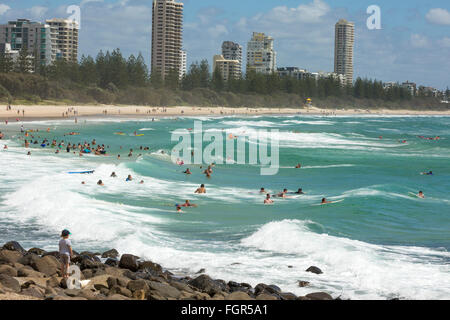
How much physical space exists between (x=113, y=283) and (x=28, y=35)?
584 ft

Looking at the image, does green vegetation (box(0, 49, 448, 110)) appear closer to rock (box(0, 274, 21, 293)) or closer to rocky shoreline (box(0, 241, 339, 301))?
rocky shoreline (box(0, 241, 339, 301))

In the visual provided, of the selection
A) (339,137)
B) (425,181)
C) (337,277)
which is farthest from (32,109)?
(337,277)

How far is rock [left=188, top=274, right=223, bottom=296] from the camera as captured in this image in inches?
445

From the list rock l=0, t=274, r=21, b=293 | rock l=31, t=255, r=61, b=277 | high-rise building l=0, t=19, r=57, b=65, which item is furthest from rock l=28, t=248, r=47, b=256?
high-rise building l=0, t=19, r=57, b=65

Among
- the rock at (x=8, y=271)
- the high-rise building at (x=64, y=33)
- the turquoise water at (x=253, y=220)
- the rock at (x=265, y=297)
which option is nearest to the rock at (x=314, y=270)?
the turquoise water at (x=253, y=220)

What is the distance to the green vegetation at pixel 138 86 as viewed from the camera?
104438 millimetres

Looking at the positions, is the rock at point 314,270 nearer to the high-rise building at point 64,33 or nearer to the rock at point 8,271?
the rock at point 8,271

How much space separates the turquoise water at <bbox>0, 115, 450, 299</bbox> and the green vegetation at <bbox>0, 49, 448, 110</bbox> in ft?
225

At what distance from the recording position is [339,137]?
6988cm

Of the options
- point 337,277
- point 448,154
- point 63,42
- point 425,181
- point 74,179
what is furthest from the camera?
point 63,42

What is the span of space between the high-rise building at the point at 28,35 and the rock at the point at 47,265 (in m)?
165

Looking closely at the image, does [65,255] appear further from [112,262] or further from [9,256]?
[112,262]

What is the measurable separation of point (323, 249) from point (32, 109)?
78709 millimetres
